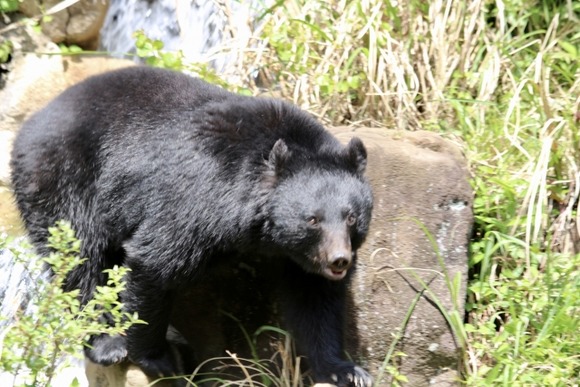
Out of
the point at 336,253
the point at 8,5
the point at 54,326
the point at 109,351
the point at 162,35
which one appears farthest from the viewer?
the point at 162,35

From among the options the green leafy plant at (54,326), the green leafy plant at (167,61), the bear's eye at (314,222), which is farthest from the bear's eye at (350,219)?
the green leafy plant at (167,61)

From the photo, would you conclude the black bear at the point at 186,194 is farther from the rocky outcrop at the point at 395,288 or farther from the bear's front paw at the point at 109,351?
the rocky outcrop at the point at 395,288

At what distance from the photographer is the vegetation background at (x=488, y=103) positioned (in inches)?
214

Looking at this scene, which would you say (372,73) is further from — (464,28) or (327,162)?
(327,162)

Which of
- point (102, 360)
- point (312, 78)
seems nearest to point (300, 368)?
point (102, 360)

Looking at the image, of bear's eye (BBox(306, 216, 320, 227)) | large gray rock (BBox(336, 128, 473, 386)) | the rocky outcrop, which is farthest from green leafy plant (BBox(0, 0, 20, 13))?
bear's eye (BBox(306, 216, 320, 227))

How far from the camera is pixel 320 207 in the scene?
4.78 meters

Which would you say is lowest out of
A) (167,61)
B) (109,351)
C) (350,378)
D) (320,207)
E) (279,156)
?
(109,351)

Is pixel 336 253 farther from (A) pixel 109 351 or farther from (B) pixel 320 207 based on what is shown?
(A) pixel 109 351

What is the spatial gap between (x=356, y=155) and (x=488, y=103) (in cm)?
214

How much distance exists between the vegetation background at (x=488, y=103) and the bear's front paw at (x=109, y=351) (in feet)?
6.59

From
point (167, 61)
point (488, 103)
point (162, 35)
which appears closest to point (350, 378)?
point (488, 103)

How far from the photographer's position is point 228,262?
5289 millimetres

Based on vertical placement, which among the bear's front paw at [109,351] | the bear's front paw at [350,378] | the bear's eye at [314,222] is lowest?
the bear's front paw at [109,351]
